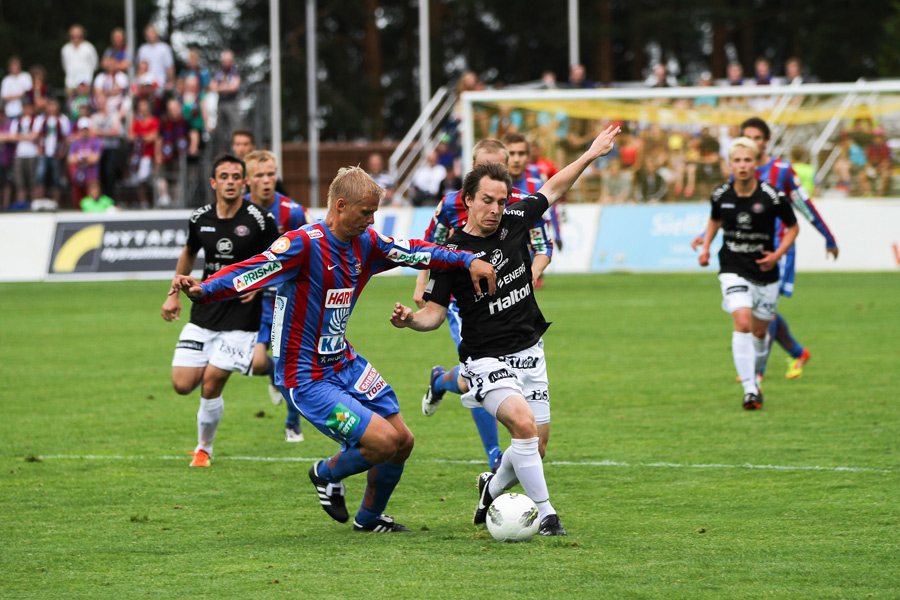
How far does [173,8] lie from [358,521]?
46237mm

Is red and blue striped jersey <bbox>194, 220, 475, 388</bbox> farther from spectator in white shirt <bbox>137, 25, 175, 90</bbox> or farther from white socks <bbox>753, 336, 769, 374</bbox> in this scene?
spectator in white shirt <bbox>137, 25, 175, 90</bbox>

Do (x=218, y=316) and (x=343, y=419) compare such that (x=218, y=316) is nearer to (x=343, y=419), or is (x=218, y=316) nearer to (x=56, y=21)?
(x=343, y=419)

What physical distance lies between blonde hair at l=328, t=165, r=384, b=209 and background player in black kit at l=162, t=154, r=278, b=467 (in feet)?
8.40

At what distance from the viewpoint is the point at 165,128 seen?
26.2 meters

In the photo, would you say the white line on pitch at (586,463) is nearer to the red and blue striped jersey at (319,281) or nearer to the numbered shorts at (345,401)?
the numbered shorts at (345,401)

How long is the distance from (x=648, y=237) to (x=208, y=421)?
51.8 ft

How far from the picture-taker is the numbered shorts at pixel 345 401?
6.15 m

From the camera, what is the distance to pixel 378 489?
6.38m

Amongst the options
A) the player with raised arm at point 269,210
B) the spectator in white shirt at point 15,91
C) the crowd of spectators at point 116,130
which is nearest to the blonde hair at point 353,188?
the player with raised arm at point 269,210

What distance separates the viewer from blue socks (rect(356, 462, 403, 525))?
20.9ft

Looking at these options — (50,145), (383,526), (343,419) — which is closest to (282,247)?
(343,419)

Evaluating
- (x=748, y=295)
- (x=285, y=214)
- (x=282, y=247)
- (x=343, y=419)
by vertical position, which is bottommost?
(x=343, y=419)

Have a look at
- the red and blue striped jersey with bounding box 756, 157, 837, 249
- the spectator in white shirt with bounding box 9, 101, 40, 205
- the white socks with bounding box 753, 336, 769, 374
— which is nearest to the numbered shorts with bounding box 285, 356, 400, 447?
the white socks with bounding box 753, 336, 769, 374

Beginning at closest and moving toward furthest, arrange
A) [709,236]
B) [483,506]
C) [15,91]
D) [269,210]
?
[483,506] < [269,210] < [709,236] < [15,91]
